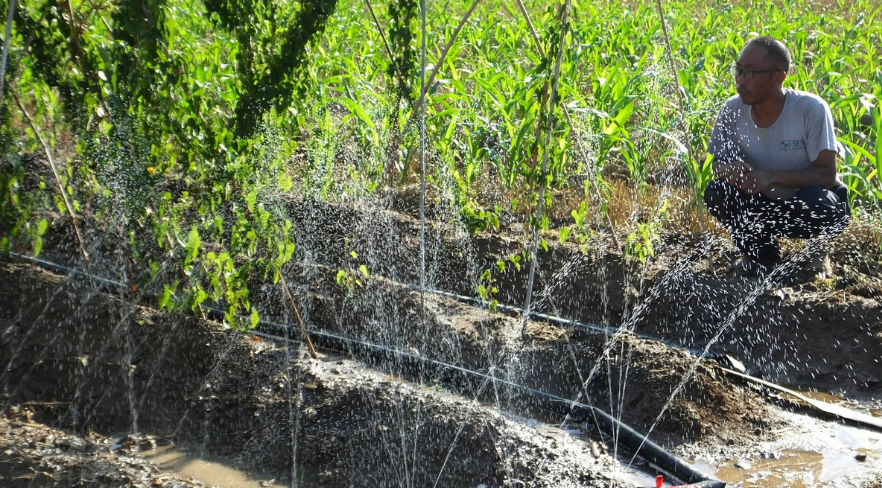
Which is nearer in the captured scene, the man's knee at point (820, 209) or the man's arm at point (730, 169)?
the man's knee at point (820, 209)

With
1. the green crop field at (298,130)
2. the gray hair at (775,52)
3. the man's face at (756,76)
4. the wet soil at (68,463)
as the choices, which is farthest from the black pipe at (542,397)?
the gray hair at (775,52)

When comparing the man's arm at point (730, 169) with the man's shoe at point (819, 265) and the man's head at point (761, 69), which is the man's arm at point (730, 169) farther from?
the man's shoe at point (819, 265)

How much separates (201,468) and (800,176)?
283cm

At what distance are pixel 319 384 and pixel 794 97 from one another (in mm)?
2513

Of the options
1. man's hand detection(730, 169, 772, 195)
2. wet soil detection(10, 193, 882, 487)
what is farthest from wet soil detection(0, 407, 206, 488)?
man's hand detection(730, 169, 772, 195)

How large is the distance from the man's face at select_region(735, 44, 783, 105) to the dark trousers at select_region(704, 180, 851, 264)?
45 centimetres

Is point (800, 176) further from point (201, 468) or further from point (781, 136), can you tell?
point (201, 468)

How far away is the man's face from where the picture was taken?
410cm

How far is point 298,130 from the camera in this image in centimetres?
534

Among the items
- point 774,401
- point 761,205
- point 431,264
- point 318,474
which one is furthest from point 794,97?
point 318,474

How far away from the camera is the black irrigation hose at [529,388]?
2.98 meters

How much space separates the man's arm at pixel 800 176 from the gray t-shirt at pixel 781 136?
37 mm

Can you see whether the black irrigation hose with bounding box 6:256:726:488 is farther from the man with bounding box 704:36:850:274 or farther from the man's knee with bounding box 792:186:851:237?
the man's knee with bounding box 792:186:851:237

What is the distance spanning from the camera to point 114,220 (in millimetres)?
4211
